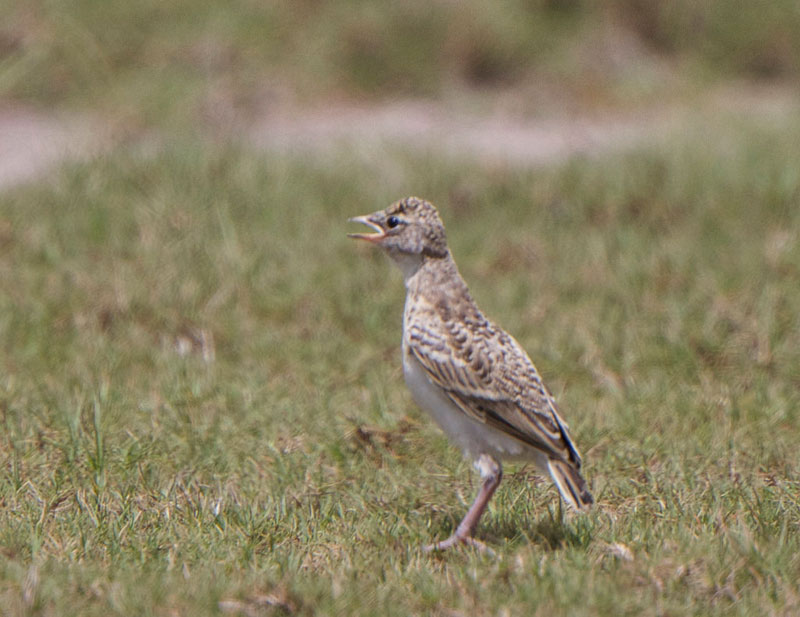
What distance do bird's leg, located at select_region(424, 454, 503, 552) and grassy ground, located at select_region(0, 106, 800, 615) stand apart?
0.07 m

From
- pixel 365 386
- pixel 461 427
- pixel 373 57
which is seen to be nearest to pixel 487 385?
pixel 461 427

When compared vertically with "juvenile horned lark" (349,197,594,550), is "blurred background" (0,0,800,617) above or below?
below

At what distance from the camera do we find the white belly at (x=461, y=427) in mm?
4984

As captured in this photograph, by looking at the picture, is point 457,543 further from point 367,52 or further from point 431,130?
point 367,52

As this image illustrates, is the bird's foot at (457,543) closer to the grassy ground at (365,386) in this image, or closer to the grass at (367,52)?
the grassy ground at (365,386)

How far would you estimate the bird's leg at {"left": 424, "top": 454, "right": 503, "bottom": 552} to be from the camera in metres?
4.63

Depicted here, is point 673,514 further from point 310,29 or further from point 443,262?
point 310,29

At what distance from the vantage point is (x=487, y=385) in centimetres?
497

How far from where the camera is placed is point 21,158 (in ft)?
33.1

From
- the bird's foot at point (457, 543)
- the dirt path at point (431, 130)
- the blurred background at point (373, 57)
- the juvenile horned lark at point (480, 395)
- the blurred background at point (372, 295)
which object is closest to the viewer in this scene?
the blurred background at point (372, 295)

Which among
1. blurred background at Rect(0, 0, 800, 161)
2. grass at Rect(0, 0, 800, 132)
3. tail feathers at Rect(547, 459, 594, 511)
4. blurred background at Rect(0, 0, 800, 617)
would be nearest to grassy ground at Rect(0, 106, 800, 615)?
blurred background at Rect(0, 0, 800, 617)

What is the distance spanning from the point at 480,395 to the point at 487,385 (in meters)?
0.06

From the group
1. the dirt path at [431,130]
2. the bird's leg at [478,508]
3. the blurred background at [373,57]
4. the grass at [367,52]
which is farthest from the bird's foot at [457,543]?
the grass at [367,52]

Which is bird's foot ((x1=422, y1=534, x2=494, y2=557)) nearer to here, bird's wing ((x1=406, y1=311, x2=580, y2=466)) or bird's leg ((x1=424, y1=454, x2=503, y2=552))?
bird's leg ((x1=424, y1=454, x2=503, y2=552))
